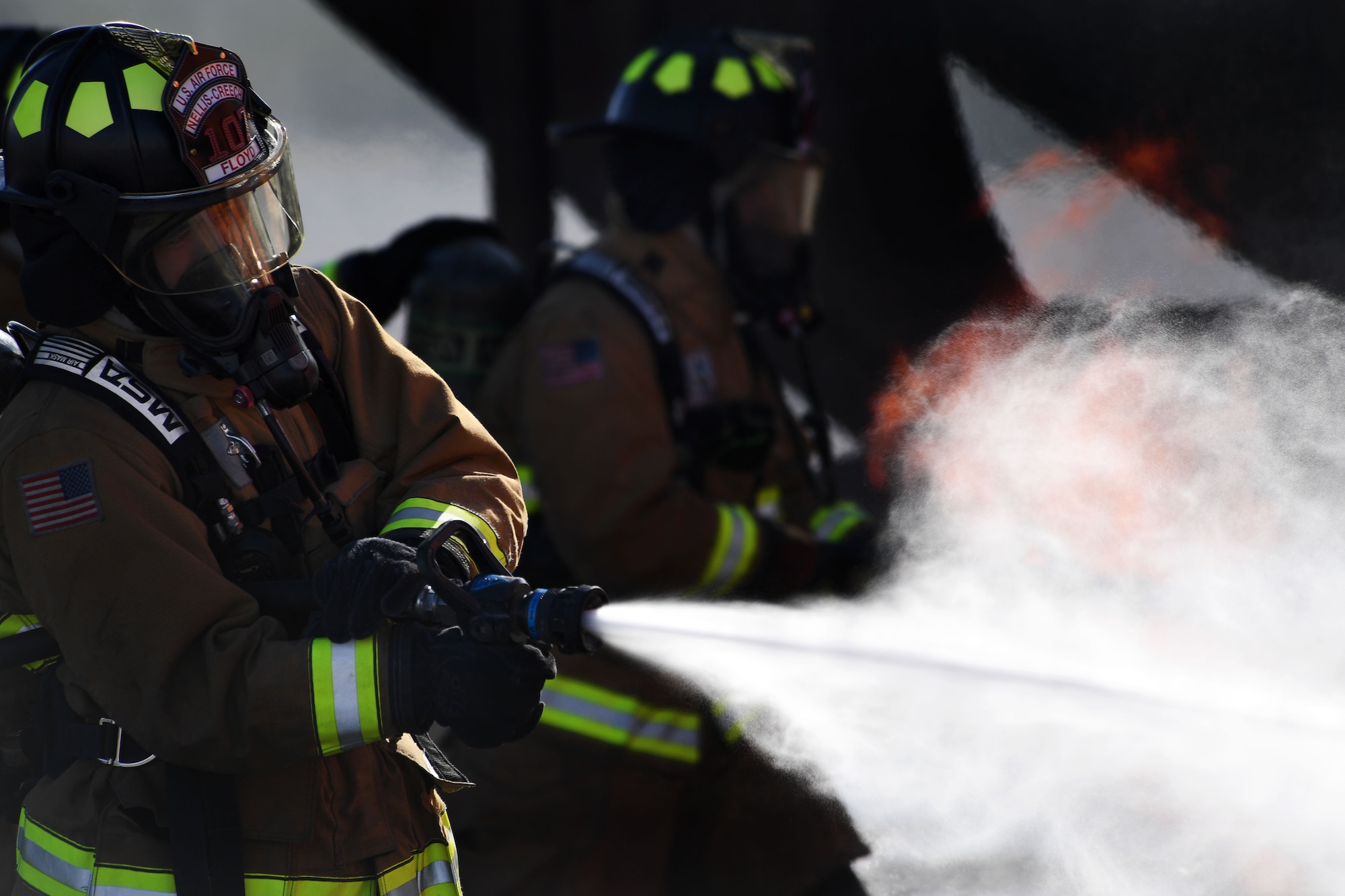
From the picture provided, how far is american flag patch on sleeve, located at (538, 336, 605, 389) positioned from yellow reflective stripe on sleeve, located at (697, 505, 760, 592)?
56 cm

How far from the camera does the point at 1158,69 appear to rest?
4.48m

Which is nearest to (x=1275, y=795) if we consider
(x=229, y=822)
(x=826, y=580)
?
(x=826, y=580)

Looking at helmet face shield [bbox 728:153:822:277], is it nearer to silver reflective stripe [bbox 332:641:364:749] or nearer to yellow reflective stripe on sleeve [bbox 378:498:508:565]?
yellow reflective stripe on sleeve [bbox 378:498:508:565]

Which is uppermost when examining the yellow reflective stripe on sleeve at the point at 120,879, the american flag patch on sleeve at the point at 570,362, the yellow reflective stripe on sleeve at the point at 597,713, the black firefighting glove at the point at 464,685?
the american flag patch on sleeve at the point at 570,362

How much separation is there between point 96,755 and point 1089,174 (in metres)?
4.09

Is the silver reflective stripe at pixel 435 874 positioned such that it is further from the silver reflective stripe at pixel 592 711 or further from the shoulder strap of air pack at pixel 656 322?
the shoulder strap of air pack at pixel 656 322

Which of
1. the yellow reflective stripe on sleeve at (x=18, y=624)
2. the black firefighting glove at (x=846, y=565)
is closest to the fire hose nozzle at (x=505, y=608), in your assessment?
the yellow reflective stripe on sleeve at (x=18, y=624)

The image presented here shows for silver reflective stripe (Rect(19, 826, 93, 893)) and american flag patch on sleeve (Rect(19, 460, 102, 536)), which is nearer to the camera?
american flag patch on sleeve (Rect(19, 460, 102, 536))

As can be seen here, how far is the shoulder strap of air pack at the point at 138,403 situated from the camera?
182 cm

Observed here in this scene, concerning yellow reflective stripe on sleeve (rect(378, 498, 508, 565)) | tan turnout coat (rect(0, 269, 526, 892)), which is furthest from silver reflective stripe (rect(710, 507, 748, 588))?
yellow reflective stripe on sleeve (rect(378, 498, 508, 565))

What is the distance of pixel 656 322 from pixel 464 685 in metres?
1.88

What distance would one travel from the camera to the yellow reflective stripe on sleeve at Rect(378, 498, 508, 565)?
1998 mm

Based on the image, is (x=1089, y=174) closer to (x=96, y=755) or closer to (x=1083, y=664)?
(x=1083, y=664)

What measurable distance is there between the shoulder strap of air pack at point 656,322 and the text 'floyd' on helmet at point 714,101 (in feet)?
1.73
